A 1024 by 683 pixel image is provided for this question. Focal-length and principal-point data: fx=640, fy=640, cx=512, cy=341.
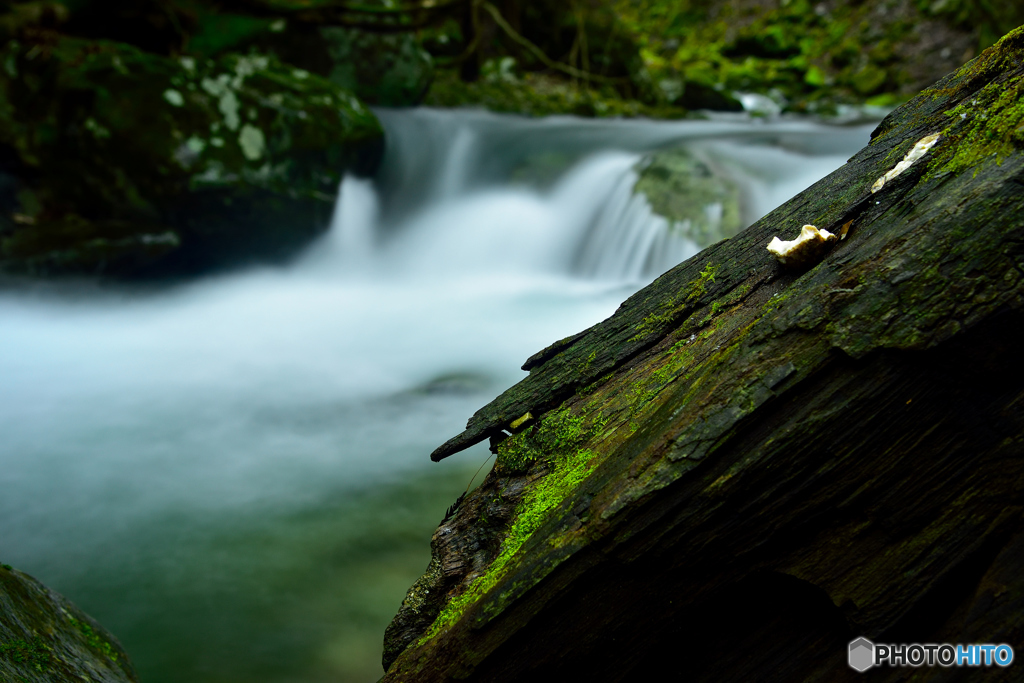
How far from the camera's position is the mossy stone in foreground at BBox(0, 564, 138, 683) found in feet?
6.72

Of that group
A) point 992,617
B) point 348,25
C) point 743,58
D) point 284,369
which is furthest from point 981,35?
point 992,617

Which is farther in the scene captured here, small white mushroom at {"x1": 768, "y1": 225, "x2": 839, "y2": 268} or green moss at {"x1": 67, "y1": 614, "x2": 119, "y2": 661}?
green moss at {"x1": 67, "y1": 614, "x2": 119, "y2": 661}

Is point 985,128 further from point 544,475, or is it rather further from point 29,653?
point 29,653

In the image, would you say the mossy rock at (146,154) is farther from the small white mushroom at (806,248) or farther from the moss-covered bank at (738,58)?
the small white mushroom at (806,248)

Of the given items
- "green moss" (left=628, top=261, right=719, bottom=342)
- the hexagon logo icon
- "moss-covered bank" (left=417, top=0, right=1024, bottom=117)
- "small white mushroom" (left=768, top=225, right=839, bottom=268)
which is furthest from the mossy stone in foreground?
"moss-covered bank" (left=417, top=0, right=1024, bottom=117)

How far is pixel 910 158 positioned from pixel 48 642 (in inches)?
131

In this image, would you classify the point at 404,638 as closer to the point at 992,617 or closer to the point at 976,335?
the point at 992,617

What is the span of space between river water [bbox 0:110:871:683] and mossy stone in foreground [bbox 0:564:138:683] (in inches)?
28.3

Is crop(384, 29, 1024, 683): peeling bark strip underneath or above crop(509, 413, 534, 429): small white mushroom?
underneath

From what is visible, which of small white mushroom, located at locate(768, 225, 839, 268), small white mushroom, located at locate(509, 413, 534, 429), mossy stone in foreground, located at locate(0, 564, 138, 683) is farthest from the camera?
small white mushroom, located at locate(509, 413, 534, 429)

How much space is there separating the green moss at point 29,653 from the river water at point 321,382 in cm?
118

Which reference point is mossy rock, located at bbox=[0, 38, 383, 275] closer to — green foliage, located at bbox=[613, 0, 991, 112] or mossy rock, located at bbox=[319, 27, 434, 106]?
mossy rock, located at bbox=[319, 27, 434, 106]

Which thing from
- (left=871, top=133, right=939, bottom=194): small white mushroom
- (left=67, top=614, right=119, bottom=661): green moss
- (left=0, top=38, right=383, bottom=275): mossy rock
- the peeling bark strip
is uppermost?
(left=0, top=38, right=383, bottom=275): mossy rock

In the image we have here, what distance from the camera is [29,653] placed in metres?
2.10
